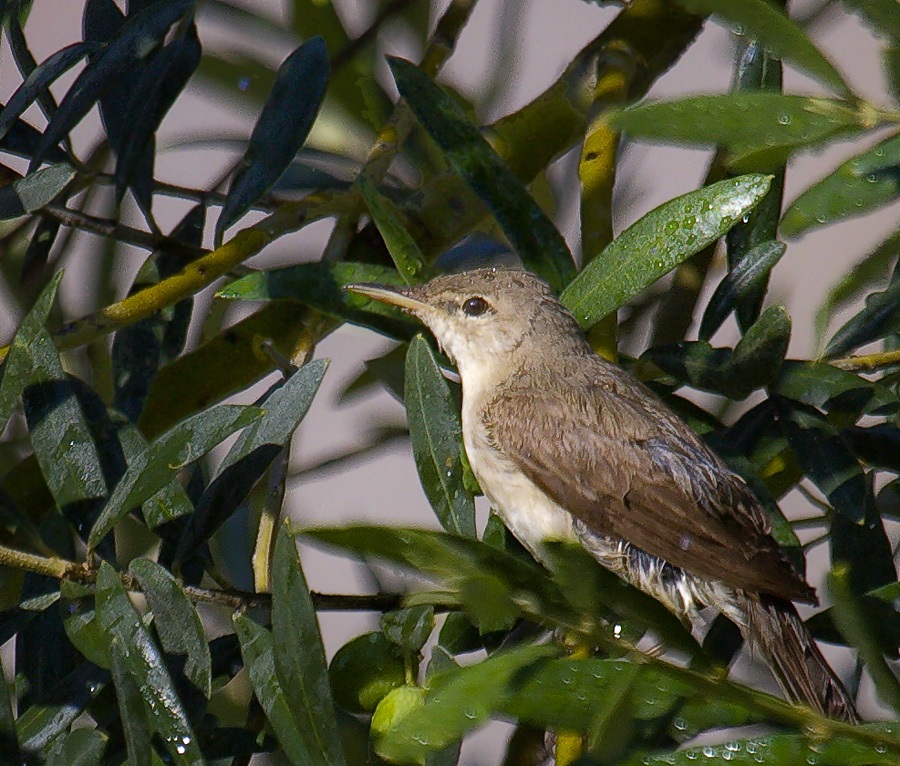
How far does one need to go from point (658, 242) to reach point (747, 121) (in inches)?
23.2

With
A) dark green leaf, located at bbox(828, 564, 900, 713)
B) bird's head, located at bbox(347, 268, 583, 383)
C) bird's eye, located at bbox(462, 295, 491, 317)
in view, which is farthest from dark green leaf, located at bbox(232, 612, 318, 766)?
bird's eye, located at bbox(462, 295, 491, 317)

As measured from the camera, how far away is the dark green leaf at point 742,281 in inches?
56.1

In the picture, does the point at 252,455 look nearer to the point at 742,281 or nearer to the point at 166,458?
the point at 166,458

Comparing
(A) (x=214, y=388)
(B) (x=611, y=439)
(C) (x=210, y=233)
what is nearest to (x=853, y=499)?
(B) (x=611, y=439)

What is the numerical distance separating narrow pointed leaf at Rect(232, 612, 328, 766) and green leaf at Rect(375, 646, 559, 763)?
0.29 meters

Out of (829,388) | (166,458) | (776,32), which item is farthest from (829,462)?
(166,458)

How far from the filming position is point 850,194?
0.95 meters

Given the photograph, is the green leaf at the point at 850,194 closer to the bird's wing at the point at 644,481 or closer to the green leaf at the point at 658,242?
the green leaf at the point at 658,242

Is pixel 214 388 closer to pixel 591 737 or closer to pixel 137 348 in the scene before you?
pixel 137 348

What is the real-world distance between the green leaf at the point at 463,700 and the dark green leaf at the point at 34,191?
2.81 ft

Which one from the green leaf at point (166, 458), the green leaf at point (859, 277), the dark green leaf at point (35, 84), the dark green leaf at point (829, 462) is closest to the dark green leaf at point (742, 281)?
the green leaf at point (859, 277)

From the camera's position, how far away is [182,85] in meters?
1.54

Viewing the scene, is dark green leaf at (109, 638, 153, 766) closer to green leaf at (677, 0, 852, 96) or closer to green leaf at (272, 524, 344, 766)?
green leaf at (272, 524, 344, 766)

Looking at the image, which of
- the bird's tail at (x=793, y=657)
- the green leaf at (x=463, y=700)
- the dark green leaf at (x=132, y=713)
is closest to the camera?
the green leaf at (x=463, y=700)
